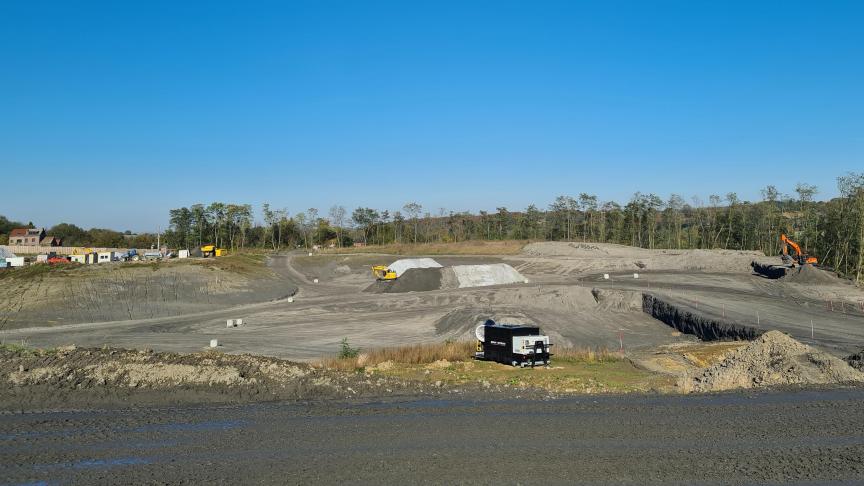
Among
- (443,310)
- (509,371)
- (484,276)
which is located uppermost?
(484,276)

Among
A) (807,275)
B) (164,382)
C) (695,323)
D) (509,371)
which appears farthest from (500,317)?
(807,275)

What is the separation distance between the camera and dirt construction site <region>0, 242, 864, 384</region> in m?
37.8

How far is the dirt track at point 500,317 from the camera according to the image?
124 ft

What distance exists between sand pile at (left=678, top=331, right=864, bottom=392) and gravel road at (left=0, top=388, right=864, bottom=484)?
80.1 inches

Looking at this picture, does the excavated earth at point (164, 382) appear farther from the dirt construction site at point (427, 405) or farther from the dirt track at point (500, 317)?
the dirt track at point (500, 317)

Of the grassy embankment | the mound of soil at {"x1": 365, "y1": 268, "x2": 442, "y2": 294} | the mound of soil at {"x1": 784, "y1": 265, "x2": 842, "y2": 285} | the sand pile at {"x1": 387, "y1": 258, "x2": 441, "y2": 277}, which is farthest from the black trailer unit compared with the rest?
the sand pile at {"x1": 387, "y1": 258, "x2": 441, "y2": 277}

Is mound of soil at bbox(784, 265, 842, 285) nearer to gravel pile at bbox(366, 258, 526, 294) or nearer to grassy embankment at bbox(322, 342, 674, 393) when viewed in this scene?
gravel pile at bbox(366, 258, 526, 294)

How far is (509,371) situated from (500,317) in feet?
59.7

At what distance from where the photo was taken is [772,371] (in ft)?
68.7

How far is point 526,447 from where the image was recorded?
13.5 meters

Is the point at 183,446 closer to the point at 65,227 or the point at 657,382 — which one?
the point at 657,382

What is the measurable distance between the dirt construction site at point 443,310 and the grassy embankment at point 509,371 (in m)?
3.54

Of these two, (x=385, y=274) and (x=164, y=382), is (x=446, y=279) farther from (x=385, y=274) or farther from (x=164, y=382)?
(x=164, y=382)

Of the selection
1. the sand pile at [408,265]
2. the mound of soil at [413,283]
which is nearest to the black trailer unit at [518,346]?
the mound of soil at [413,283]
